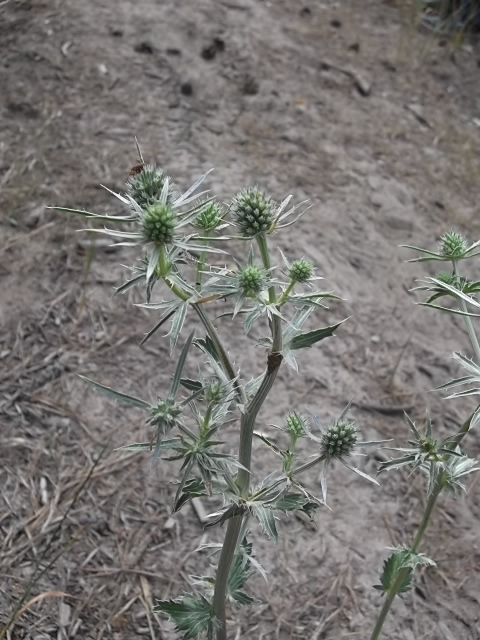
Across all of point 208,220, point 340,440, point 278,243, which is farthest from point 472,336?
point 278,243

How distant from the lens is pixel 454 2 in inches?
233

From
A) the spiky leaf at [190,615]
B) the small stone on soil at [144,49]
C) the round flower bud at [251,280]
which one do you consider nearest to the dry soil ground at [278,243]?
the small stone on soil at [144,49]

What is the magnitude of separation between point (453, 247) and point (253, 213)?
0.62 metres

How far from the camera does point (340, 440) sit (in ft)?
5.60

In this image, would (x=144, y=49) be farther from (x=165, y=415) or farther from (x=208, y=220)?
(x=165, y=415)

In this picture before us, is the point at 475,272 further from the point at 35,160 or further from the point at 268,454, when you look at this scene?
the point at 35,160

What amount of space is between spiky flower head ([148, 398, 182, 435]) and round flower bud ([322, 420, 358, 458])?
399 mm

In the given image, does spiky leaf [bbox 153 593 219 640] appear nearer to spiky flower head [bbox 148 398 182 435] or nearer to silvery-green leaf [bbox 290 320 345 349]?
spiky flower head [bbox 148 398 182 435]

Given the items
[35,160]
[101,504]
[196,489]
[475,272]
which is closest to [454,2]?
[475,272]

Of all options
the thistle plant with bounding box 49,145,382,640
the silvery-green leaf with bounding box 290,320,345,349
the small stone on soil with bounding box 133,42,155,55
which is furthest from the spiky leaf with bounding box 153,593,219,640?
the small stone on soil with bounding box 133,42,155,55

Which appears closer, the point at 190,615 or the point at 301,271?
the point at 301,271

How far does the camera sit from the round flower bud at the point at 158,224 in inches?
55.4

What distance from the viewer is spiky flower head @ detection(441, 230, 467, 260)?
1857 mm

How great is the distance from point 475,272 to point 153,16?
2.63m
